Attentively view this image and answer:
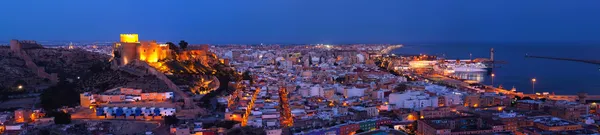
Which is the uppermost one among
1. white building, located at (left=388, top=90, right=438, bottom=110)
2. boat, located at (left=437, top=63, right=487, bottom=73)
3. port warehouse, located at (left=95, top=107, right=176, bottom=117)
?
boat, located at (left=437, top=63, right=487, bottom=73)

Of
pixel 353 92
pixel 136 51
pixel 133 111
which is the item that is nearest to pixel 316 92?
pixel 353 92

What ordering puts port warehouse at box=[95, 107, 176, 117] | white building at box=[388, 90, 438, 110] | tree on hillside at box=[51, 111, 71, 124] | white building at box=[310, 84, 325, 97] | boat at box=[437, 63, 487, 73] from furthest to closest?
1. boat at box=[437, 63, 487, 73]
2. white building at box=[310, 84, 325, 97]
3. white building at box=[388, 90, 438, 110]
4. port warehouse at box=[95, 107, 176, 117]
5. tree on hillside at box=[51, 111, 71, 124]

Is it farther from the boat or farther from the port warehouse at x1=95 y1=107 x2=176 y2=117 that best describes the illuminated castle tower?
the boat

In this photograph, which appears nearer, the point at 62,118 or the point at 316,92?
the point at 62,118

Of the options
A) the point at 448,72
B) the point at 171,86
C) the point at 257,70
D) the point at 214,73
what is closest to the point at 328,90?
the point at 214,73

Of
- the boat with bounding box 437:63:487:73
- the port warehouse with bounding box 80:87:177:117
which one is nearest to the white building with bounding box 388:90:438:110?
the port warehouse with bounding box 80:87:177:117

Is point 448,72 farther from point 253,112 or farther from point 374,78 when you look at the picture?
point 253,112

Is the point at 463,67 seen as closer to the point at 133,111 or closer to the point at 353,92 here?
the point at 353,92

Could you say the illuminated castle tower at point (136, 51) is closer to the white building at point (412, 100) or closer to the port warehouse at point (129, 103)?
the port warehouse at point (129, 103)
